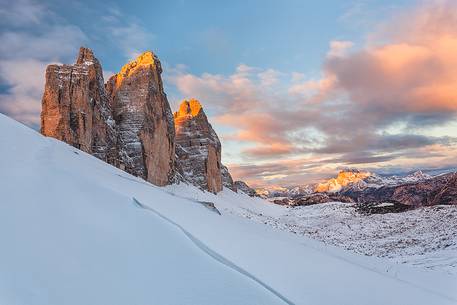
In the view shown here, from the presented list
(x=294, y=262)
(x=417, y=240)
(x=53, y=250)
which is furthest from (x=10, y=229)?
(x=417, y=240)

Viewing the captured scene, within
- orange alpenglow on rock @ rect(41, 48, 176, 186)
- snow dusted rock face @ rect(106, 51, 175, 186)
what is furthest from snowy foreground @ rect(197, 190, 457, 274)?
snow dusted rock face @ rect(106, 51, 175, 186)

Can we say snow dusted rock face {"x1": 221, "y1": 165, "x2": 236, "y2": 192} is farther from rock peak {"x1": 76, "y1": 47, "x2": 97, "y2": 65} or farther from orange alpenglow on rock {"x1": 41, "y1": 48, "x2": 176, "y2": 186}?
rock peak {"x1": 76, "y1": 47, "x2": 97, "y2": 65}

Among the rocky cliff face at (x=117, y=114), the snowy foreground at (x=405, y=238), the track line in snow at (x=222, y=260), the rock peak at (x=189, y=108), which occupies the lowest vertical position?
the snowy foreground at (x=405, y=238)

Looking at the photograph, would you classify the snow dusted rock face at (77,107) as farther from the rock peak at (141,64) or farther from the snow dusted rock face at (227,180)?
the snow dusted rock face at (227,180)

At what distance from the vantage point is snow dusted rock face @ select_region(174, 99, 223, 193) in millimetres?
57188

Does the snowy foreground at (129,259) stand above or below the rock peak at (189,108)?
below

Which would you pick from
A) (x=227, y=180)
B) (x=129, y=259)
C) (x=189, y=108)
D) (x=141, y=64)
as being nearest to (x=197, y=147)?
(x=189, y=108)

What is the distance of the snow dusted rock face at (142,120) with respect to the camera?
3641cm

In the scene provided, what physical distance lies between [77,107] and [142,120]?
9418 mm

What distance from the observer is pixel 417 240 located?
2217 centimetres

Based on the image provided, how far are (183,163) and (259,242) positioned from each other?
50.8m

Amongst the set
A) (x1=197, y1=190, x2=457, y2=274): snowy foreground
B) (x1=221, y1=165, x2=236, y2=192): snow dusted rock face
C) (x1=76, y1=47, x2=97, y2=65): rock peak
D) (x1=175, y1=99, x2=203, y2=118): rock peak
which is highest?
(x1=175, y1=99, x2=203, y2=118): rock peak

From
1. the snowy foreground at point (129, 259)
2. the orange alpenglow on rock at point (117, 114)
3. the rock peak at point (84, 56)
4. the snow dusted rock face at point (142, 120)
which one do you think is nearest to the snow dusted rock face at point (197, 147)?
the orange alpenglow on rock at point (117, 114)

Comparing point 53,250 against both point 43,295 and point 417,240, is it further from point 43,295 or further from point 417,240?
point 417,240
